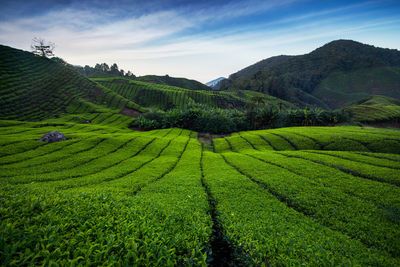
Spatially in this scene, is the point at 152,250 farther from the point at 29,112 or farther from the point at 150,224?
the point at 29,112

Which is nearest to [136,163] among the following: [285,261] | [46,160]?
[46,160]

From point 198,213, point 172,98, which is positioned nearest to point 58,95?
point 172,98

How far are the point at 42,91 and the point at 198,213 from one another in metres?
99.3

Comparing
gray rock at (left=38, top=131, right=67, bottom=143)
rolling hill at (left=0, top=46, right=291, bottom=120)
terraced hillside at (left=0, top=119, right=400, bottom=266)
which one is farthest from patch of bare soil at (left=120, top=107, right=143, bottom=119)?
terraced hillside at (left=0, top=119, right=400, bottom=266)

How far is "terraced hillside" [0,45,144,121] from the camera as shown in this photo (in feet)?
187

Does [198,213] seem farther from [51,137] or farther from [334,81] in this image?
[334,81]

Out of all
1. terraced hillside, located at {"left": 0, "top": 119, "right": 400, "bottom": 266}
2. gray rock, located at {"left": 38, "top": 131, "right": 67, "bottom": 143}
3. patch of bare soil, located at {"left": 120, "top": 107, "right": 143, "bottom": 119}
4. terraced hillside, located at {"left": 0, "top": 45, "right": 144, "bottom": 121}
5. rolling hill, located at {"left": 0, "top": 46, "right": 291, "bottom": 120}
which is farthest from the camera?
patch of bare soil, located at {"left": 120, "top": 107, "right": 143, "bottom": 119}

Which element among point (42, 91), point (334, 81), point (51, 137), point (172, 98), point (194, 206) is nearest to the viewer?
point (194, 206)

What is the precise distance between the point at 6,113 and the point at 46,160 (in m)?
63.7

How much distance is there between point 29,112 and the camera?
5691 centimetres

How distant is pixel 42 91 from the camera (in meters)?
69.3

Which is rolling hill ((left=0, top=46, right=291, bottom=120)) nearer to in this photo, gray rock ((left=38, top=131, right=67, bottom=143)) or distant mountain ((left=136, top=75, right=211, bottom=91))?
gray rock ((left=38, top=131, right=67, bottom=143))

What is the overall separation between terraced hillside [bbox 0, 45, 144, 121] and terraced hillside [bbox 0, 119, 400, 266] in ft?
196

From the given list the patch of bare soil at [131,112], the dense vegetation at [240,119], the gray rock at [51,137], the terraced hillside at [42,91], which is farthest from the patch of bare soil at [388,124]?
the terraced hillside at [42,91]
